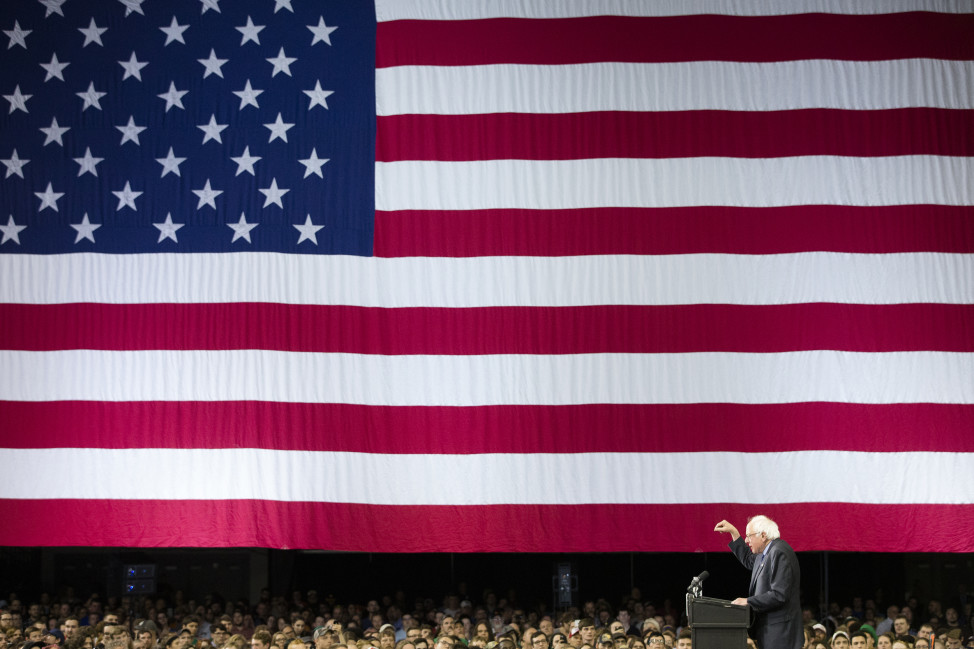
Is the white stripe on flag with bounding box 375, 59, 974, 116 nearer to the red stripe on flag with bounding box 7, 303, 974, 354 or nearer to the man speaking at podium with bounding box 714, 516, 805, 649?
the red stripe on flag with bounding box 7, 303, 974, 354

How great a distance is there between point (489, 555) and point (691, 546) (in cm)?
821

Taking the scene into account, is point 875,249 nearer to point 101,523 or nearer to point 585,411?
point 585,411

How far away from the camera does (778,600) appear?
274 inches

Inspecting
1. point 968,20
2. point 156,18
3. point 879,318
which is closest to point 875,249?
point 879,318

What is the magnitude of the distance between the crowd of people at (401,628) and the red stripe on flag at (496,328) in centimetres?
265

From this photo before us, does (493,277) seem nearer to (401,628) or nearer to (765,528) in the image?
(765,528)

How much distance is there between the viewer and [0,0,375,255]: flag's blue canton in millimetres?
11336

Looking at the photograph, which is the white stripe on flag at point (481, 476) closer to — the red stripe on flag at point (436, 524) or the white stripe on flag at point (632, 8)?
the red stripe on flag at point (436, 524)

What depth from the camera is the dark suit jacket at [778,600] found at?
699 cm

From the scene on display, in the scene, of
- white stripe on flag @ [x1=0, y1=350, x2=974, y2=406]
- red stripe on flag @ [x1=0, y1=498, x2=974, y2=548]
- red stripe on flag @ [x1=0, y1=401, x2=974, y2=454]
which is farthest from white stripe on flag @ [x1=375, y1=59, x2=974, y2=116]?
red stripe on flag @ [x1=0, y1=498, x2=974, y2=548]

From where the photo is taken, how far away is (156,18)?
11727 millimetres

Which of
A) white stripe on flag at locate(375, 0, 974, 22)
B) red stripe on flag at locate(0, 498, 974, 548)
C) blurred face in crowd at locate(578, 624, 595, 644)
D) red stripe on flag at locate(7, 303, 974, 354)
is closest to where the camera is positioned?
blurred face in crowd at locate(578, 624, 595, 644)

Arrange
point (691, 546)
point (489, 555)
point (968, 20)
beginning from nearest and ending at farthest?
point (691, 546) < point (968, 20) < point (489, 555)

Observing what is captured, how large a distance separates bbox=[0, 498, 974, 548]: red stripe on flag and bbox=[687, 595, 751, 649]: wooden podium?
385cm
